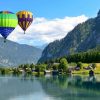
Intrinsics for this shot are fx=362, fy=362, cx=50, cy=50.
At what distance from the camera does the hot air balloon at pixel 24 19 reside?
3681 inches

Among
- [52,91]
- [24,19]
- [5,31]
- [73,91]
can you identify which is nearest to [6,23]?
[5,31]

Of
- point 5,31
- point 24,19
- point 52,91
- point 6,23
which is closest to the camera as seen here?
point 5,31

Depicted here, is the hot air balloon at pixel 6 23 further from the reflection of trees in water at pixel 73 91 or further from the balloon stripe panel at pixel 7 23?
the reflection of trees in water at pixel 73 91

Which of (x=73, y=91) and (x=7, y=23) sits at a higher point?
(x=7, y=23)

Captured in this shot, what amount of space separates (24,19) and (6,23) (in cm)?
1200

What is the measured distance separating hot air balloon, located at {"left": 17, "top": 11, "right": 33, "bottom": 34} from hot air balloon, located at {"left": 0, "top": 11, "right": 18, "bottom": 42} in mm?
9037

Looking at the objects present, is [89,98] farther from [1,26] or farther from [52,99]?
[1,26]

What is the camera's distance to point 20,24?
93750mm

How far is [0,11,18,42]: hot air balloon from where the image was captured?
272 feet

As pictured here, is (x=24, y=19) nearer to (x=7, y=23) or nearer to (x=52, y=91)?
(x=7, y=23)

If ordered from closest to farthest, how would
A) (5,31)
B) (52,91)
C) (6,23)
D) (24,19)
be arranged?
(5,31) < (6,23) < (24,19) < (52,91)

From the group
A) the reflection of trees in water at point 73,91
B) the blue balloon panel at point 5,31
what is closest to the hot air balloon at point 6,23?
the blue balloon panel at point 5,31

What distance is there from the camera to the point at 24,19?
94.4 meters

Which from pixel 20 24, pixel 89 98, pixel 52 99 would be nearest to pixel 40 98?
pixel 52 99
